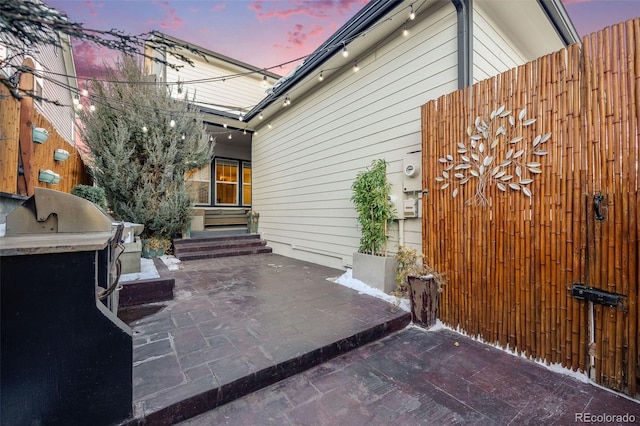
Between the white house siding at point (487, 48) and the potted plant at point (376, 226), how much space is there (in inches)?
65.8

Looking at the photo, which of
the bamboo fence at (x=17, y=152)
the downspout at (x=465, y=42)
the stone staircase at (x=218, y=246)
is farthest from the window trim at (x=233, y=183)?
the downspout at (x=465, y=42)

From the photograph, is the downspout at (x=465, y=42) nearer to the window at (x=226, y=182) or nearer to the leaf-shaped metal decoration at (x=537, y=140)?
the leaf-shaped metal decoration at (x=537, y=140)

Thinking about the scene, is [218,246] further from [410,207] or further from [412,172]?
[412,172]

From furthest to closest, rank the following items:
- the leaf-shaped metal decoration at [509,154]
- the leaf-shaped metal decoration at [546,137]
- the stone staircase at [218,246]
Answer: the stone staircase at [218,246] < the leaf-shaped metal decoration at [509,154] < the leaf-shaped metal decoration at [546,137]

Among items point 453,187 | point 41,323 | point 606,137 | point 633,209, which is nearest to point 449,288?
point 453,187

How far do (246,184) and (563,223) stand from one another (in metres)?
9.20

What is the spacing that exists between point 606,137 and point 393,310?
2.37 meters

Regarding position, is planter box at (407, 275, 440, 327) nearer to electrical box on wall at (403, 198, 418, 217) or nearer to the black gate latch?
electrical box on wall at (403, 198, 418, 217)

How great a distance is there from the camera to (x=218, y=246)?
21.4ft

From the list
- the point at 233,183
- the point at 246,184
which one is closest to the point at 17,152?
the point at 233,183

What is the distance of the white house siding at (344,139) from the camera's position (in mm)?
3602

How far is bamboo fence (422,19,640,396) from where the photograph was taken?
188 cm

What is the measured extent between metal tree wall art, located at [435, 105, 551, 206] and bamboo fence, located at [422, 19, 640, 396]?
0.13 ft

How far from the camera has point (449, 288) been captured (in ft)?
9.69
